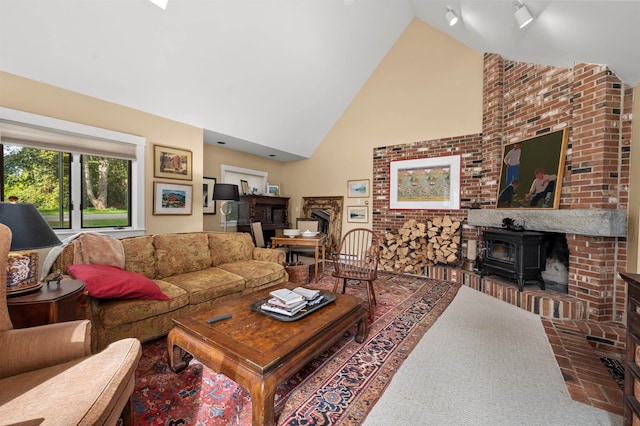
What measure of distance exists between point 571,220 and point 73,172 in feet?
18.6

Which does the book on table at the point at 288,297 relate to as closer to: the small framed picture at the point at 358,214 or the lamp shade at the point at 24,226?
the lamp shade at the point at 24,226

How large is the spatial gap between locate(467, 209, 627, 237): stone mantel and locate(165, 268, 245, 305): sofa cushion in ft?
11.4

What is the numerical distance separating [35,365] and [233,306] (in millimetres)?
990

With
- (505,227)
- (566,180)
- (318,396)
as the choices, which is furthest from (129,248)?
(566,180)

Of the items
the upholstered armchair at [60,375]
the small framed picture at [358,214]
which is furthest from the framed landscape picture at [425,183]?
the upholstered armchair at [60,375]

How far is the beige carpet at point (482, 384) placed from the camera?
1.38 metres

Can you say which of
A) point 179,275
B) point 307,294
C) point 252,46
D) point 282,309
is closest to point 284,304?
point 282,309

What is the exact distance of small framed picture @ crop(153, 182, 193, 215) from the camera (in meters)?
3.76

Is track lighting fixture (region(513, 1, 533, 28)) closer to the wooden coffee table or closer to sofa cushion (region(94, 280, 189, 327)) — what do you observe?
the wooden coffee table

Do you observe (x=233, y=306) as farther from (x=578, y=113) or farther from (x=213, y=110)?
(x=578, y=113)

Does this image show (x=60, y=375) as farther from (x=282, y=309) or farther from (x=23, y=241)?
(x=282, y=309)

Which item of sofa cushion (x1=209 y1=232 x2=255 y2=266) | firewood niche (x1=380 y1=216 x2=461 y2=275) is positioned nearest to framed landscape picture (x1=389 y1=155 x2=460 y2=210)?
firewood niche (x1=380 y1=216 x2=461 y2=275)

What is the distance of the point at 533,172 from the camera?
10.6 feet

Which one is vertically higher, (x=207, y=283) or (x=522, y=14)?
(x=522, y=14)
